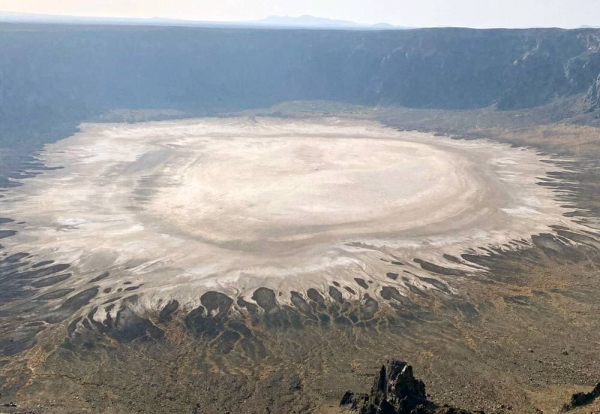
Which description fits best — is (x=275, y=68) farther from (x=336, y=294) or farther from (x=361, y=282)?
(x=336, y=294)

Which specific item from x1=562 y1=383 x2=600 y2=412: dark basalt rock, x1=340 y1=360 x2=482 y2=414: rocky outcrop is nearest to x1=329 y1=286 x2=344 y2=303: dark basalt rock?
x1=340 y1=360 x2=482 y2=414: rocky outcrop

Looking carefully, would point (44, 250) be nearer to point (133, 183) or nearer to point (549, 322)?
point (133, 183)

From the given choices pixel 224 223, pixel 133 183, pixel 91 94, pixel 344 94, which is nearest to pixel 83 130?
pixel 91 94

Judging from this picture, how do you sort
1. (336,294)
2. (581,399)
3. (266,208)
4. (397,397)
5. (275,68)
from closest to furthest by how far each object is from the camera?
(397,397) → (581,399) → (336,294) → (266,208) → (275,68)

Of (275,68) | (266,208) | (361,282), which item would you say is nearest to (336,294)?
(361,282)

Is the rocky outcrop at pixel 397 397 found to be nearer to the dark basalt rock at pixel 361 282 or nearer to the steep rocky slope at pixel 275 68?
the dark basalt rock at pixel 361 282

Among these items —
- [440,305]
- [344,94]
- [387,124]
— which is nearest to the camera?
[440,305]
